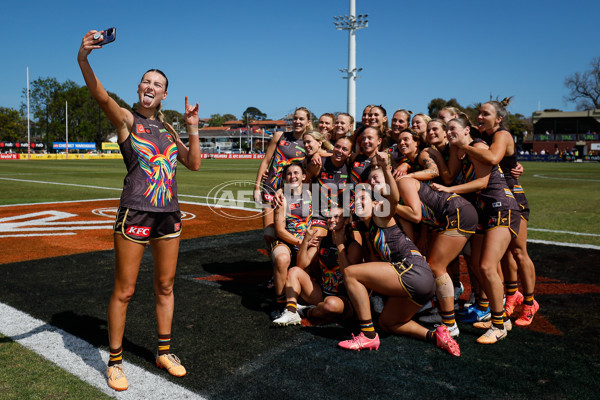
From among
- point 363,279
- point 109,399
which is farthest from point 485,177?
point 109,399

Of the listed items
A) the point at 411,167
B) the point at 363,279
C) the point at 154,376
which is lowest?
the point at 154,376

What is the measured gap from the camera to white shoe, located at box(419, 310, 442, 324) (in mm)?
4398

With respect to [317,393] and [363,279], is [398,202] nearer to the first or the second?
[363,279]

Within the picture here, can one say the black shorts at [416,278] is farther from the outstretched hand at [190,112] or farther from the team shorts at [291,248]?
the outstretched hand at [190,112]

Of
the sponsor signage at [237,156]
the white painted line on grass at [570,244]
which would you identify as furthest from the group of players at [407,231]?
the sponsor signage at [237,156]

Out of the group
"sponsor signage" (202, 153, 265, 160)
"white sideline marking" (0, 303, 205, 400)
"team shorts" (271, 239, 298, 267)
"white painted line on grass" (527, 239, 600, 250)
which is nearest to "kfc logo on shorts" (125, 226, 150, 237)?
"white sideline marking" (0, 303, 205, 400)

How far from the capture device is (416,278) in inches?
147

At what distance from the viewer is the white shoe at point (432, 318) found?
4398mm

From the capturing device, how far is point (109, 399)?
2.98 m

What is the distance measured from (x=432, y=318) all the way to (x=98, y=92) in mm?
3412

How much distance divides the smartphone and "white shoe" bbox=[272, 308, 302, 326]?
2.69 meters

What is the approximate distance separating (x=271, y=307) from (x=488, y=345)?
212 cm

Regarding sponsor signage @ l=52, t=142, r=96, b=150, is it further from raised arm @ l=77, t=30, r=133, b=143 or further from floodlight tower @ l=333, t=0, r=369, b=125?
raised arm @ l=77, t=30, r=133, b=143

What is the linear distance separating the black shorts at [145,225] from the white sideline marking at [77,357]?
980 mm
